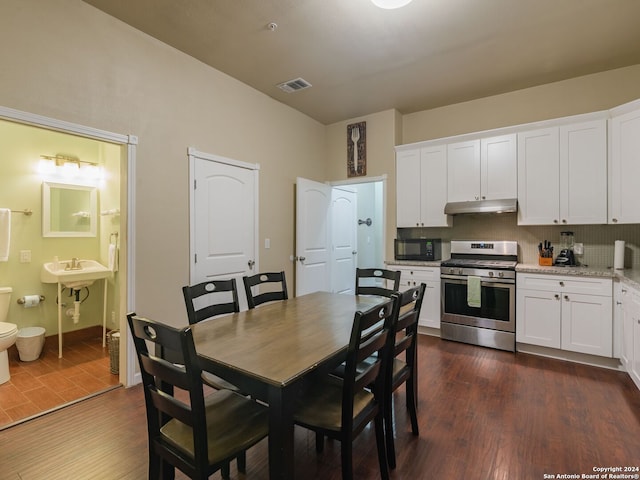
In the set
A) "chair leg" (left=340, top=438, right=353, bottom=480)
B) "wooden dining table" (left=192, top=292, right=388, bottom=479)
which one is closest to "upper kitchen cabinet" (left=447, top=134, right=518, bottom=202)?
"wooden dining table" (left=192, top=292, right=388, bottom=479)

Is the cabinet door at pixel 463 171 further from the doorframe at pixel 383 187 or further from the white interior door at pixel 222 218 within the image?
the white interior door at pixel 222 218

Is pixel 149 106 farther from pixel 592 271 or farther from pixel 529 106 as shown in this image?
pixel 592 271

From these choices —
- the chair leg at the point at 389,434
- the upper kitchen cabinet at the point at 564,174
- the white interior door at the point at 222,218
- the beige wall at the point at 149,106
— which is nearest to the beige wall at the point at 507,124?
the upper kitchen cabinet at the point at 564,174

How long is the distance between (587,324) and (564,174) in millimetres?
1517

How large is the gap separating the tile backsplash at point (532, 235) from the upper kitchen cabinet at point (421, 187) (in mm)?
299

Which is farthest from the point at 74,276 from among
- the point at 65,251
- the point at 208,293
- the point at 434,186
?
the point at 434,186

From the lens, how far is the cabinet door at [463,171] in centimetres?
392

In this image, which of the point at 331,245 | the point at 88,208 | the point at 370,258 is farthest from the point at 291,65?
the point at 370,258

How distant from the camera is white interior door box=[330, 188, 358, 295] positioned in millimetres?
5051

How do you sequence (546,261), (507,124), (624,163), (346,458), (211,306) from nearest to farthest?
(346,458) → (211,306) → (624,163) → (546,261) → (507,124)

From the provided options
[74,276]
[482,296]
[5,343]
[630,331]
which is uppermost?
[74,276]

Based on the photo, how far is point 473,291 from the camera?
3.61 m

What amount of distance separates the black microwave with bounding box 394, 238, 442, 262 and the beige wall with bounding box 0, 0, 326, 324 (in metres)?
1.66

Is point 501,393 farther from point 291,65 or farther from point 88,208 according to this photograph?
point 88,208
